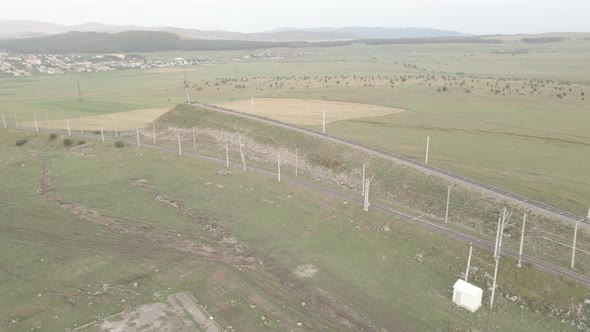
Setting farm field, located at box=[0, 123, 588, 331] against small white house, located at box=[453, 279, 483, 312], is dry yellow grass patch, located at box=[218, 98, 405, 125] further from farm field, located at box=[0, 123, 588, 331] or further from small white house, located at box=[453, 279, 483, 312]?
small white house, located at box=[453, 279, 483, 312]

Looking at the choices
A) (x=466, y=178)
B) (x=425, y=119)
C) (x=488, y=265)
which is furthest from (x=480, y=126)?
(x=488, y=265)

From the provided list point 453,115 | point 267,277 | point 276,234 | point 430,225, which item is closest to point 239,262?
point 267,277

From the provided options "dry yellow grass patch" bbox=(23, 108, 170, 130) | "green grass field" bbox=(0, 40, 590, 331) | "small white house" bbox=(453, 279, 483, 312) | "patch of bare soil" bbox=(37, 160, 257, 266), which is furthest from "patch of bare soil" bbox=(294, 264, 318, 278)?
"dry yellow grass patch" bbox=(23, 108, 170, 130)

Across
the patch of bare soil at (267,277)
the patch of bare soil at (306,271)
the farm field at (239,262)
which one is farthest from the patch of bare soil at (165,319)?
the patch of bare soil at (306,271)

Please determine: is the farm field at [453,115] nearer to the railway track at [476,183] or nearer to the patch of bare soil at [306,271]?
the railway track at [476,183]

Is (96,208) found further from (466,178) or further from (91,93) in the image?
(91,93)

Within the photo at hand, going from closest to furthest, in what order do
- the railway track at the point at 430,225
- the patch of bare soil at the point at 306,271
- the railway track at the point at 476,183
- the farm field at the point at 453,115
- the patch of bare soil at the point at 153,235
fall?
the railway track at the point at 430,225 < the patch of bare soil at the point at 306,271 < the patch of bare soil at the point at 153,235 < the railway track at the point at 476,183 < the farm field at the point at 453,115
